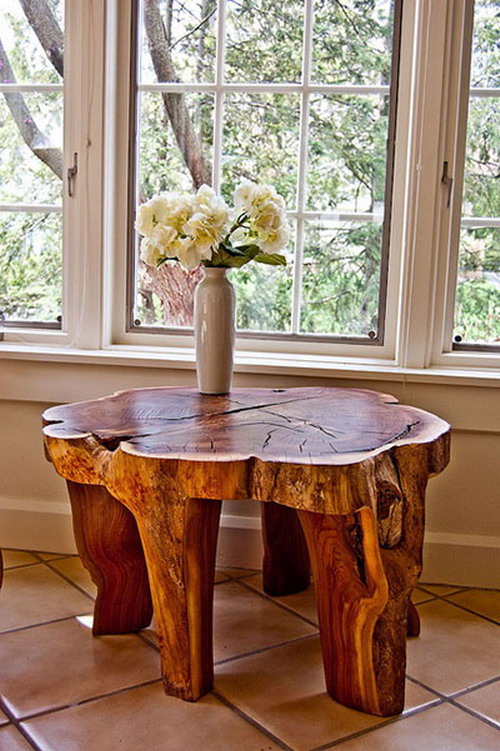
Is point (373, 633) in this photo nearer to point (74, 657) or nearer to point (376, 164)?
point (74, 657)

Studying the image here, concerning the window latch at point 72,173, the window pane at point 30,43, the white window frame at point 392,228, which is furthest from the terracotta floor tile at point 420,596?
the window pane at point 30,43

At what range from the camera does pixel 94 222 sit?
2834 millimetres

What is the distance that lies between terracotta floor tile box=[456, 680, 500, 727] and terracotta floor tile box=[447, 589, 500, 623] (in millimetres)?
421

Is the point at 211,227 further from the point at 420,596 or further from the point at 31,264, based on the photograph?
the point at 420,596

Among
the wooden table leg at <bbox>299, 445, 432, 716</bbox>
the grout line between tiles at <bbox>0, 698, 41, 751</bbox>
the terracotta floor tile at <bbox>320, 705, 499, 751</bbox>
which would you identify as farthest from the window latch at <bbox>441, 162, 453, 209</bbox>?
the grout line between tiles at <bbox>0, 698, 41, 751</bbox>

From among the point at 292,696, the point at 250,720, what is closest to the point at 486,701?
the point at 292,696

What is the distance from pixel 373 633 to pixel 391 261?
133 centimetres

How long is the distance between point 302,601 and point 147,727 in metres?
0.81

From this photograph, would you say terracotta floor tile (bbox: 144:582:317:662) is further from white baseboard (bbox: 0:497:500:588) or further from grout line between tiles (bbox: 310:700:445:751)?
grout line between tiles (bbox: 310:700:445:751)

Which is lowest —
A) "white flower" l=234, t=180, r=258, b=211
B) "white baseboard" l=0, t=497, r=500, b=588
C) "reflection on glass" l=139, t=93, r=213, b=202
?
"white baseboard" l=0, t=497, r=500, b=588

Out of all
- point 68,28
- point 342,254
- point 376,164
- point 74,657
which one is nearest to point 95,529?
point 74,657

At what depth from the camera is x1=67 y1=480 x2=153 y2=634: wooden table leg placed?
7.28ft

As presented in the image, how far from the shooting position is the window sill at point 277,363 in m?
2.66

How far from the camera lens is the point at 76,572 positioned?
109 inches
